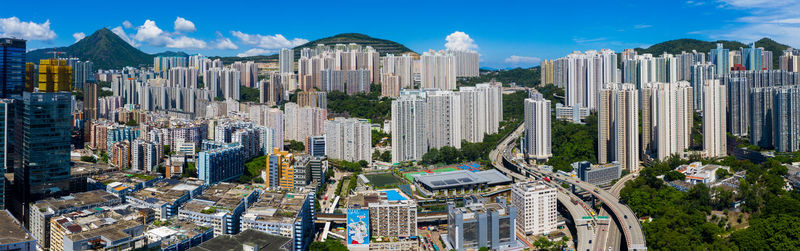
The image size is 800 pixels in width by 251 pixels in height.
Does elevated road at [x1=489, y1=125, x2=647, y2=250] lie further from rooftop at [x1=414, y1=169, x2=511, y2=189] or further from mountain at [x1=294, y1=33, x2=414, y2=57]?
mountain at [x1=294, y1=33, x2=414, y2=57]

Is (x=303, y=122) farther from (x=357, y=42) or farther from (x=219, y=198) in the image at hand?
(x=357, y=42)

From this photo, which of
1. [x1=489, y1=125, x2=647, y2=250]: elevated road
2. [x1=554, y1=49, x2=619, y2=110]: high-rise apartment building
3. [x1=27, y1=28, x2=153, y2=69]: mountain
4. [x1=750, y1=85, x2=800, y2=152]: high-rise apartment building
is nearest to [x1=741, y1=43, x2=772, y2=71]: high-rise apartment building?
[x1=554, y1=49, x2=619, y2=110]: high-rise apartment building

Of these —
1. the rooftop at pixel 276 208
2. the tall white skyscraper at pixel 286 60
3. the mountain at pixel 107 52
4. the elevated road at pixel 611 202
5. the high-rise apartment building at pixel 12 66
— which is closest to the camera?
the rooftop at pixel 276 208

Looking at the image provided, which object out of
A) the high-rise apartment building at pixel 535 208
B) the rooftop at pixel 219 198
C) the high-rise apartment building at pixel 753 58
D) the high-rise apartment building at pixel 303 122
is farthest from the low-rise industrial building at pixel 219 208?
the high-rise apartment building at pixel 753 58

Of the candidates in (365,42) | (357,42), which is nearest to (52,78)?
(357,42)

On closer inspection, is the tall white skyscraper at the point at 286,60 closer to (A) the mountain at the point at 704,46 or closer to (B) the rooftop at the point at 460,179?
(A) the mountain at the point at 704,46

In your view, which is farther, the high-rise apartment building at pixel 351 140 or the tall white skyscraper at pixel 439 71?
the tall white skyscraper at pixel 439 71
